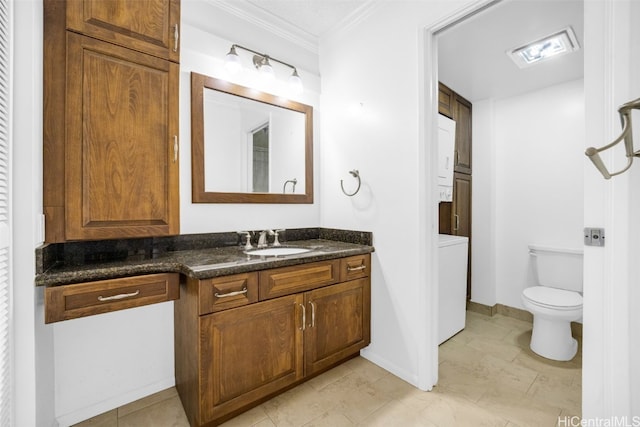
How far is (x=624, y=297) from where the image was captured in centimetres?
111

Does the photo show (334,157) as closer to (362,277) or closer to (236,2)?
(362,277)

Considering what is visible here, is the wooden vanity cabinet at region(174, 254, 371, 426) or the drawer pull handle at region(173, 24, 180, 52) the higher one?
the drawer pull handle at region(173, 24, 180, 52)

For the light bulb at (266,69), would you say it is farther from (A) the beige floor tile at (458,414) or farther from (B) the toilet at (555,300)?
(B) the toilet at (555,300)

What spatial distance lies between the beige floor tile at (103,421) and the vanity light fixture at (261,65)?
2.15m

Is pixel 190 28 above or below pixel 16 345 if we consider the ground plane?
above

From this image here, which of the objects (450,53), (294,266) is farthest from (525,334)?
(450,53)

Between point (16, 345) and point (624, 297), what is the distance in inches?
91.7

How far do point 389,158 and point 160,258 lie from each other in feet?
4.98

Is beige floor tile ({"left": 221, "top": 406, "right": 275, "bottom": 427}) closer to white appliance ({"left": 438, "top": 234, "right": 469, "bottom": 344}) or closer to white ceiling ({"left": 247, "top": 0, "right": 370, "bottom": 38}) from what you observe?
white appliance ({"left": 438, "top": 234, "right": 469, "bottom": 344})

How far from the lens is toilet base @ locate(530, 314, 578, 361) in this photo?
2053mm

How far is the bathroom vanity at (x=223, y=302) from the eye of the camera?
Answer: 1.22m

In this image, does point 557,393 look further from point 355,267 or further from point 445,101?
point 445,101

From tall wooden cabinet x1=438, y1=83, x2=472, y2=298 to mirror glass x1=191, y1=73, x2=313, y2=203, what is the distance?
1.41 metres

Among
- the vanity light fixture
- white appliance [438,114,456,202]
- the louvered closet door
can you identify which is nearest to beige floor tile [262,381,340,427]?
the louvered closet door
